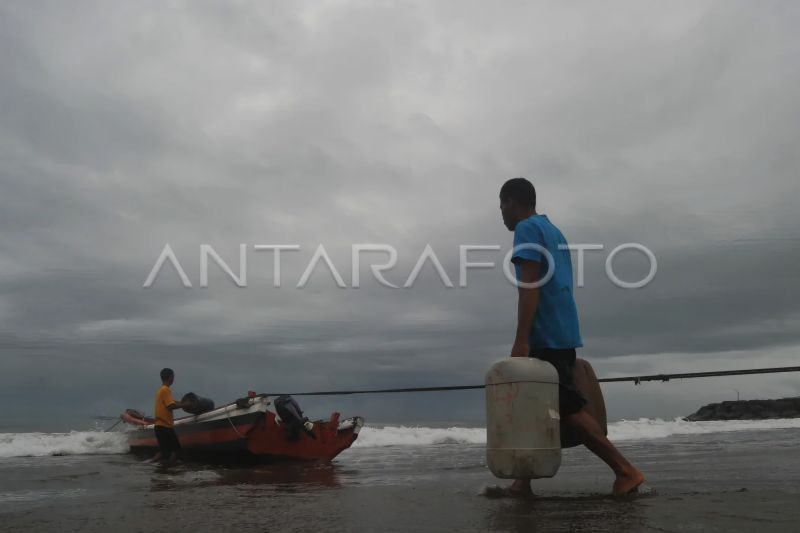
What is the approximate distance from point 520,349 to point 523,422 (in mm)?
443

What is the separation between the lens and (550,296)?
421 cm

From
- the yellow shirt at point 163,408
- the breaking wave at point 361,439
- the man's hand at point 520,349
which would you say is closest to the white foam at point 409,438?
the breaking wave at point 361,439

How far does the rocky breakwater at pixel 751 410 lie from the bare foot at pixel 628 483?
4550 cm

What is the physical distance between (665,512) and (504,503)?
2.99ft

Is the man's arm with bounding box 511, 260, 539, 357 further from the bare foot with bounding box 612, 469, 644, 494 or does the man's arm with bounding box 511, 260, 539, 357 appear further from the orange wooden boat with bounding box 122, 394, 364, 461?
the orange wooden boat with bounding box 122, 394, 364, 461

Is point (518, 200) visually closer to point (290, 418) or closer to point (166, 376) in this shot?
point (290, 418)

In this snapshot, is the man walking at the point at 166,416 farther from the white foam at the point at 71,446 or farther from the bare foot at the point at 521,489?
the bare foot at the point at 521,489

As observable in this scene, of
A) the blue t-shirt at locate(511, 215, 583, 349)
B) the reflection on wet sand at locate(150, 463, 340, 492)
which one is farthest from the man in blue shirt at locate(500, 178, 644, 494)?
the reflection on wet sand at locate(150, 463, 340, 492)

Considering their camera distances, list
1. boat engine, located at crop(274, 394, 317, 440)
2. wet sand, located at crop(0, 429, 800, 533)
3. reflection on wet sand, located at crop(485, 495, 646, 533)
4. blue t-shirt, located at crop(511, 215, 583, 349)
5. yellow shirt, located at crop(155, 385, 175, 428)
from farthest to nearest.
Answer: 1. yellow shirt, located at crop(155, 385, 175, 428)
2. boat engine, located at crop(274, 394, 317, 440)
3. blue t-shirt, located at crop(511, 215, 583, 349)
4. wet sand, located at crop(0, 429, 800, 533)
5. reflection on wet sand, located at crop(485, 495, 646, 533)

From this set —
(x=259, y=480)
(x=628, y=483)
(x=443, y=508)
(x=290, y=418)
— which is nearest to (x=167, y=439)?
(x=290, y=418)

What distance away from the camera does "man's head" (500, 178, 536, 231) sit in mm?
4535

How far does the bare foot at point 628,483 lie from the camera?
403 cm

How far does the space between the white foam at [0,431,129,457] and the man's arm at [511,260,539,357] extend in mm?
17003

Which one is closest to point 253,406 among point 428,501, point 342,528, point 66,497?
point 66,497
